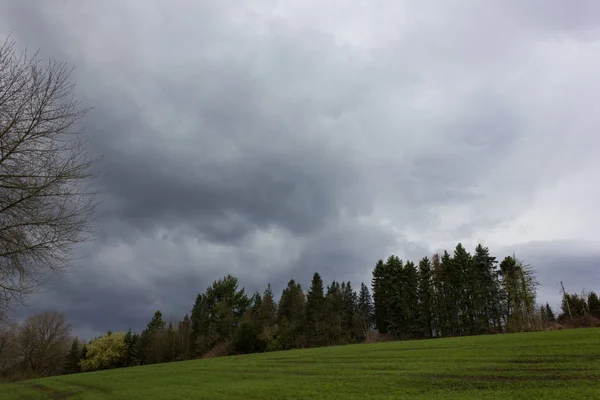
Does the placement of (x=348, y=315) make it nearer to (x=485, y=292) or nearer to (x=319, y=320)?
(x=319, y=320)

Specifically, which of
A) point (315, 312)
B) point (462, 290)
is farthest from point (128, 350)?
point (462, 290)

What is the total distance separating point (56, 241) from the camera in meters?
9.12

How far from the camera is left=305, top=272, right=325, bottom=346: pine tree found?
82.2 metres

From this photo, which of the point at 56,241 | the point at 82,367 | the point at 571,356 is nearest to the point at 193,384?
the point at 56,241

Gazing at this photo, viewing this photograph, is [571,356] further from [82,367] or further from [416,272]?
[82,367]

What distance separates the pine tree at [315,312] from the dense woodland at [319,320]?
0.25 metres

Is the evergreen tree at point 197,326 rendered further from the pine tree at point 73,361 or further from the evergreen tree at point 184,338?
the pine tree at point 73,361

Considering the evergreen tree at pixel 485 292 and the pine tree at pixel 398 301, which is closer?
the evergreen tree at pixel 485 292

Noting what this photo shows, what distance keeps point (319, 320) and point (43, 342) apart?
65.3 metres

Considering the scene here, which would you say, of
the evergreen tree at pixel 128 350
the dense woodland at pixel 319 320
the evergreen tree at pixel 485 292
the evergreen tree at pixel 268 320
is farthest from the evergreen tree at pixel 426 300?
the evergreen tree at pixel 128 350

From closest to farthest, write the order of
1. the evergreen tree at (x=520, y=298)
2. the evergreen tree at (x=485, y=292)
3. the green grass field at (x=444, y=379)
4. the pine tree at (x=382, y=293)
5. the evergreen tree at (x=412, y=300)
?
the green grass field at (x=444, y=379)
the evergreen tree at (x=520, y=298)
the evergreen tree at (x=485, y=292)
the evergreen tree at (x=412, y=300)
the pine tree at (x=382, y=293)

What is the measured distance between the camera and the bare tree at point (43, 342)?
80438 millimetres

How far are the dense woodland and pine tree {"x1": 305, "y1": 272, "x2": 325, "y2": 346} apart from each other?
245mm

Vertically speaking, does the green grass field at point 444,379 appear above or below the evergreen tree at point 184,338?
above
